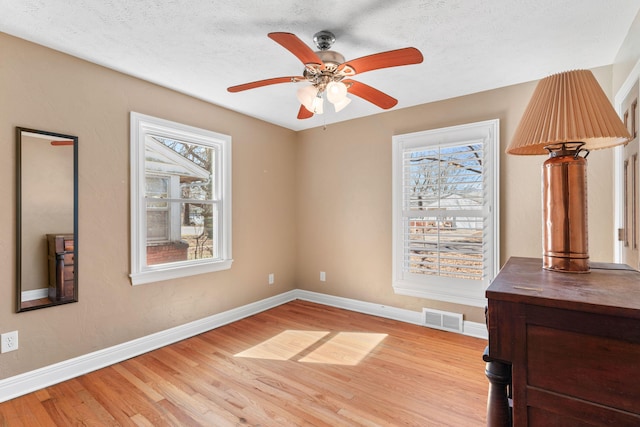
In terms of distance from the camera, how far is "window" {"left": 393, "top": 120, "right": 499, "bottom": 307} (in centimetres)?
304

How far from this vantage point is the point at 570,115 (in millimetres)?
1081

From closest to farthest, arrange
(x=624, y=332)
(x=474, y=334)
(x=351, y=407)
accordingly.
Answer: (x=624, y=332) → (x=351, y=407) → (x=474, y=334)

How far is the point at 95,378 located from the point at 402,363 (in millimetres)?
2402

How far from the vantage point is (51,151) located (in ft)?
7.47

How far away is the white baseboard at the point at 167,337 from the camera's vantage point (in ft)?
7.09

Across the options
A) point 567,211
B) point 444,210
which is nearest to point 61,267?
point 567,211

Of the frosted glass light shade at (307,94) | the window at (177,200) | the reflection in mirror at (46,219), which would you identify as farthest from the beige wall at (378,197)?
the reflection in mirror at (46,219)

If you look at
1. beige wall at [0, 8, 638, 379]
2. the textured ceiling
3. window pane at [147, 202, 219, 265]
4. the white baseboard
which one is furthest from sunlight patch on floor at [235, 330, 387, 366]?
the textured ceiling

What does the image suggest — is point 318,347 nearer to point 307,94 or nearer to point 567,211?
point 307,94

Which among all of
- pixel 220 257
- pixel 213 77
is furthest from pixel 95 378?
pixel 213 77

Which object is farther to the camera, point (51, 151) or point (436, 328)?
point (436, 328)

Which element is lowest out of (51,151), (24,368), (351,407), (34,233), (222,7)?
(351,407)

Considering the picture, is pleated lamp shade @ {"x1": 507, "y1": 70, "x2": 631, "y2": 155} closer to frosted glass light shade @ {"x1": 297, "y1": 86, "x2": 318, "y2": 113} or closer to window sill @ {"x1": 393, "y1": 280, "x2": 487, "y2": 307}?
frosted glass light shade @ {"x1": 297, "y1": 86, "x2": 318, "y2": 113}

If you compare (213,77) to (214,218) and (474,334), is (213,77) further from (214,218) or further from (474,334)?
(474,334)
